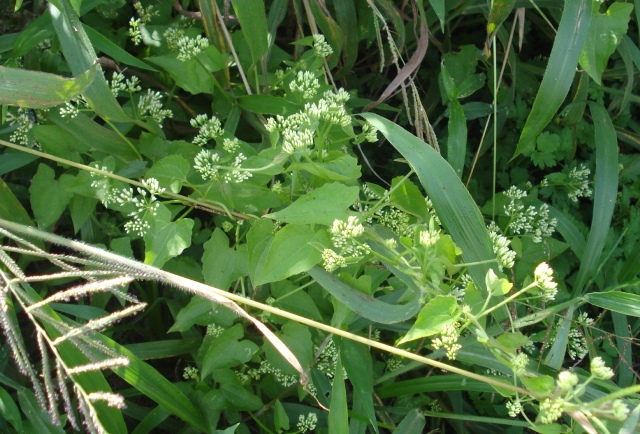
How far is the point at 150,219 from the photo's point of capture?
1.48 m

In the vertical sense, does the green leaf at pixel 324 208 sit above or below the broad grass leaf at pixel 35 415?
above

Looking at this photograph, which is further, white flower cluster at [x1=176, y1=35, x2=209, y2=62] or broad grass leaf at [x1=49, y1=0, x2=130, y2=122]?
white flower cluster at [x1=176, y1=35, x2=209, y2=62]

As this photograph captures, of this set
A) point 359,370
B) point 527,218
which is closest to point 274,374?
point 359,370

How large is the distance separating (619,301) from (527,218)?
0.50m

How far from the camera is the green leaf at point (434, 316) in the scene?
1.14 m

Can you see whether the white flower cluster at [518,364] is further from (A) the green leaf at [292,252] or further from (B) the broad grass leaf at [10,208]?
(B) the broad grass leaf at [10,208]

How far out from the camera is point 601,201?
1.97 m

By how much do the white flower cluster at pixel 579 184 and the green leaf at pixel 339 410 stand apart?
1.15 metres

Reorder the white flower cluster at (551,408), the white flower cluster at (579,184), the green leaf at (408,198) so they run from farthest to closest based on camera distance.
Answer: the white flower cluster at (579,184)
the green leaf at (408,198)
the white flower cluster at (551,408)

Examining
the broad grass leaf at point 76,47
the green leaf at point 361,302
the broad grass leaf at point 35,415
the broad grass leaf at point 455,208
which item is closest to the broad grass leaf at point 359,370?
the green leaf at point 361,302

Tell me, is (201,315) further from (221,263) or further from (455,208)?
(455,208)

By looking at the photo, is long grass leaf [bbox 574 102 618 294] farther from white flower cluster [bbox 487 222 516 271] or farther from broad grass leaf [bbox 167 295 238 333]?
broad grass leaf [bbox 167 295 238 333]

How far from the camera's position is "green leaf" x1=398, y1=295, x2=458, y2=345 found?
114cm

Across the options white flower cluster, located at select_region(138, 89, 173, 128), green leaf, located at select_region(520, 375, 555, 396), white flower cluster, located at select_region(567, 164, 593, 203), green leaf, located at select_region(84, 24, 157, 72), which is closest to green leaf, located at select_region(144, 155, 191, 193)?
white flower cluster, located at select_region(138, 89, 173, 128)
